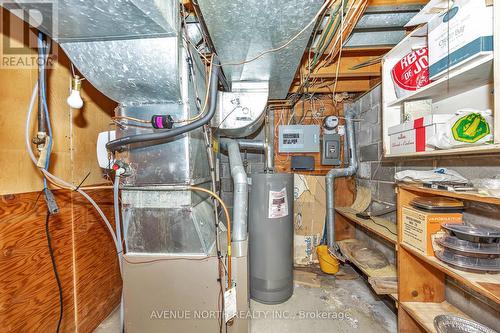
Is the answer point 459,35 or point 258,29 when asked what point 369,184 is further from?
point 258,29

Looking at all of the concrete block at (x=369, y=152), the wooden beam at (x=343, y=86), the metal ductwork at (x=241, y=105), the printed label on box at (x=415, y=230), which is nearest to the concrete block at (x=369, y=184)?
the concrete block at (x=369, y=152)

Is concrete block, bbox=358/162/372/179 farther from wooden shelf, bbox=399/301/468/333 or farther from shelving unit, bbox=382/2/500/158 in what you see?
wooden shelf, bbox=399/301/468/333

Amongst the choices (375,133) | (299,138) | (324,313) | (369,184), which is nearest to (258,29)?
(299,138)

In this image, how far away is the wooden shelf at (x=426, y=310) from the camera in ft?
4.13

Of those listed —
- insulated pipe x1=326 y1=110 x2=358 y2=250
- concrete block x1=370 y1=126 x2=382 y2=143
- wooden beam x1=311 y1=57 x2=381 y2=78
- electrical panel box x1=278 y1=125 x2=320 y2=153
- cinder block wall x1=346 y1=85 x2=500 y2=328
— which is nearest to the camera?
cinder block wall x1=346 y1=85 x2=500 y2=328

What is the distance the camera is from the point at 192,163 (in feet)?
4.37

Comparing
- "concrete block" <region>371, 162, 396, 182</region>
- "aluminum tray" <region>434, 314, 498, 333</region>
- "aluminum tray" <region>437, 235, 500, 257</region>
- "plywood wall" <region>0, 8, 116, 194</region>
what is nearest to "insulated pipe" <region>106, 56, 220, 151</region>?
"plywood wall" <region>0, 8, 116, 194</region>

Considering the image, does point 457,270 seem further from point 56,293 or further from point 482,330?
point 56,293

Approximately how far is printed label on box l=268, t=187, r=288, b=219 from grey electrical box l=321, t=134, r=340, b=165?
3.50 feet

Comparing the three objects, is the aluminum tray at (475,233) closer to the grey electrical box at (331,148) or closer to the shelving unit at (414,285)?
the shelving unit at (414,285)

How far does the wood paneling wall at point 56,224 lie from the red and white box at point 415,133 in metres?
2.27

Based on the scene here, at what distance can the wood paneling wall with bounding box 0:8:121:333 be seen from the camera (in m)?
1.09

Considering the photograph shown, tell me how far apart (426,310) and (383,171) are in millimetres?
1226

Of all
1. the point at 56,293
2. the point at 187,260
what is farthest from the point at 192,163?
the point at 56,293
